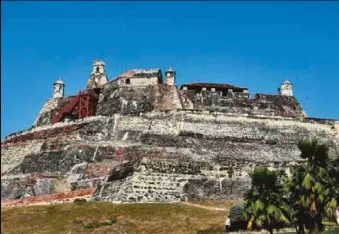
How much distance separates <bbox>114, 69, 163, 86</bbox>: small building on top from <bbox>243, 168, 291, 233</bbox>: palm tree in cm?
4479

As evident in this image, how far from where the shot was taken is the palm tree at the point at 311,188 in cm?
Result: 2753

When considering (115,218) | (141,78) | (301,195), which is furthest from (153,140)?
(301,195)

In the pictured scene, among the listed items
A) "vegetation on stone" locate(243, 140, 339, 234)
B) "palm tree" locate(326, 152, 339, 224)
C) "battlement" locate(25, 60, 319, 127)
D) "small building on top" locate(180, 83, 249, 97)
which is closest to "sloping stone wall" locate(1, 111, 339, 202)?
"battlement" locate(25, 60, 319, 127)

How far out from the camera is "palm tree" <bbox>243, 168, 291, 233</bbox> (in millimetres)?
27750

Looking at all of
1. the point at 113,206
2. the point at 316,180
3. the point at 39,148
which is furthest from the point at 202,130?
the point at 316,180

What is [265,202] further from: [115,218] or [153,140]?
[153,140]

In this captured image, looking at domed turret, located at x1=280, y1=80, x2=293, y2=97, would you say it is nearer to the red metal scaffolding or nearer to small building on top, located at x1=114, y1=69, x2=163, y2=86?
small building on top, located at x1=114, y1=69, x2=163, y2=86

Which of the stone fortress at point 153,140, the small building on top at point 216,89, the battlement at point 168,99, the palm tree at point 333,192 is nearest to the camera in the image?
the palm tree at point 333,192

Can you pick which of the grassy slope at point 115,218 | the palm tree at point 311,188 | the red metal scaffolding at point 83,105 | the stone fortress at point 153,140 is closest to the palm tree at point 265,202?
the palm tree at point 311,188

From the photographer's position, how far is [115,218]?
115 ft

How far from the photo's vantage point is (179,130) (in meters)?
60.9

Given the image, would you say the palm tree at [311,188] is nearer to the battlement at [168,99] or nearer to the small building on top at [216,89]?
the battlement at [168,99]

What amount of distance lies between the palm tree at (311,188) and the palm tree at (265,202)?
0.63m

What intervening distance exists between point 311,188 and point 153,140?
3281cm
